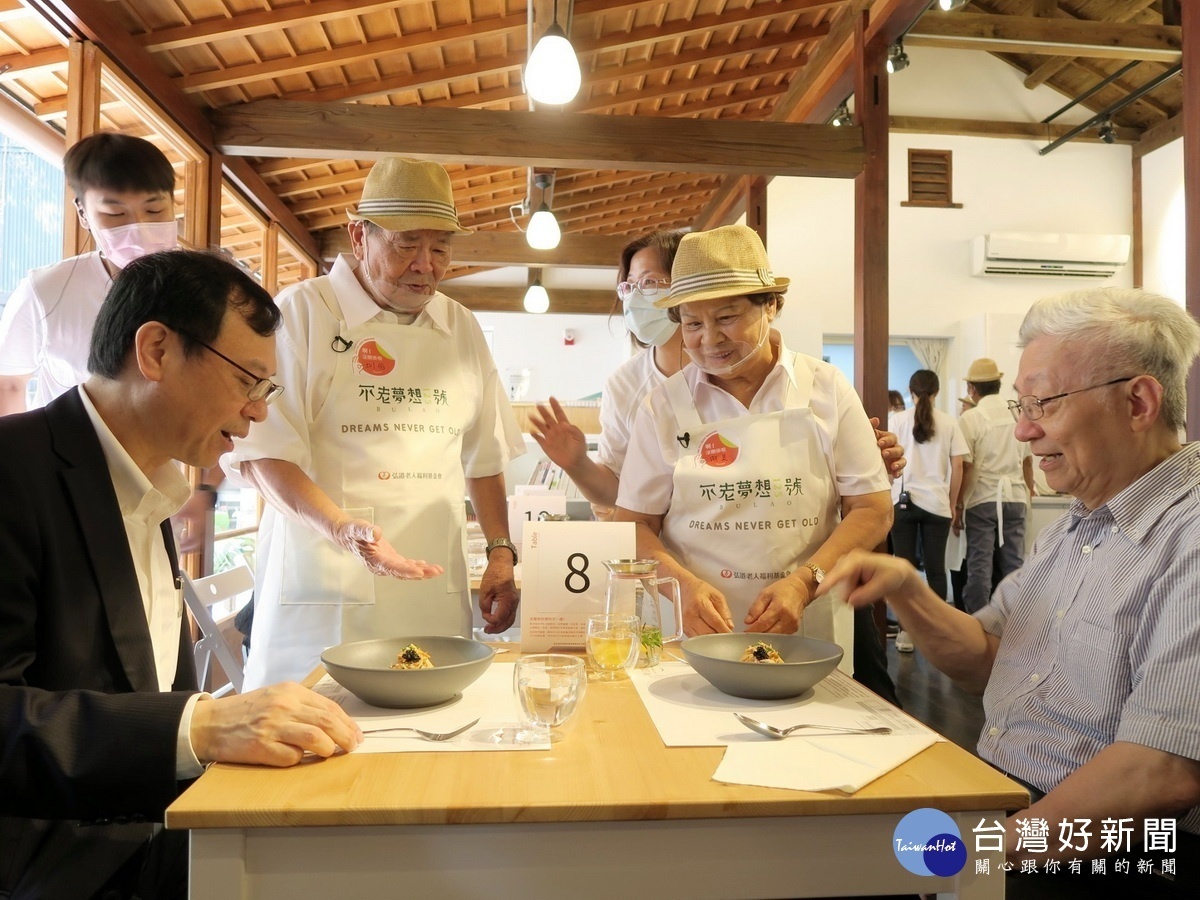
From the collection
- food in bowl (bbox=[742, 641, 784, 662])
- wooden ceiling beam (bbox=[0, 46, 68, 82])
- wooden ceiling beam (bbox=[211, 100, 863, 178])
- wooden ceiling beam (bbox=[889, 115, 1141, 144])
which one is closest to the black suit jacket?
food in bowl (bbox=[742, 641, 784, 662])

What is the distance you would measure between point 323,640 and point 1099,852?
5.33ft

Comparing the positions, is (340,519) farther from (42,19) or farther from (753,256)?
(42,19)

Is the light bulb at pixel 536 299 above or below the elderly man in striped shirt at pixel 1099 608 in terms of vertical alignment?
above

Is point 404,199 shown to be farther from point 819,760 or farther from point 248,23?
point 248,23

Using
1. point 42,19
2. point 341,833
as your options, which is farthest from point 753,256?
point 42,19

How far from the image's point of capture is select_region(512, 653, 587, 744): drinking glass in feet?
3.99

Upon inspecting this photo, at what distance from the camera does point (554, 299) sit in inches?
426

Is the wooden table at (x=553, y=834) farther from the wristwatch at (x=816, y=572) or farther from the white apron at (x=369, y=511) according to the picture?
the white apron at (x=369, y=511)

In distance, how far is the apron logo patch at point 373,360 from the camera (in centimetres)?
212

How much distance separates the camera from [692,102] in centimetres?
672

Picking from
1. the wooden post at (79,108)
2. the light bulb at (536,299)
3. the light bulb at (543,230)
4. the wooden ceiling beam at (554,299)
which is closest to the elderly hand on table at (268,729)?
the wooden post at (79,108)

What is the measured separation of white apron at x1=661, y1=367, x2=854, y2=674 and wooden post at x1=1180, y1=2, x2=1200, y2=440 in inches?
45.3

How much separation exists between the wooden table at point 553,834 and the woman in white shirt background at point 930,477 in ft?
18.1

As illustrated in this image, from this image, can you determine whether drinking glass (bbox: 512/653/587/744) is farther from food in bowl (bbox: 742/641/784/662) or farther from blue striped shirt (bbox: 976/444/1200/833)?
blue striped shirt (bbox: 976/444/1200/833)
